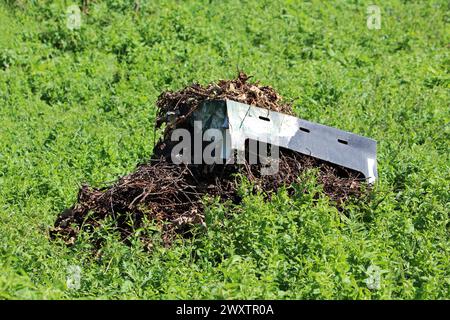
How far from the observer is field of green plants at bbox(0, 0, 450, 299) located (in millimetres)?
6625

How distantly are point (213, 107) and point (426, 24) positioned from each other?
6.51 meters

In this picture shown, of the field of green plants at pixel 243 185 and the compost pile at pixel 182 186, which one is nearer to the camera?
the field of green plants at pixel 243 185

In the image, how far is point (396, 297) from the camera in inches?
252

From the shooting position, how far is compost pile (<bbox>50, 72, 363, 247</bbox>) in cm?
757

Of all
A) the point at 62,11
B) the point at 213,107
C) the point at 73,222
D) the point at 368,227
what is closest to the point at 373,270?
the point at 368,227

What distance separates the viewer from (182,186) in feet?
25.4

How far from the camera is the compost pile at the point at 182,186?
757 cm

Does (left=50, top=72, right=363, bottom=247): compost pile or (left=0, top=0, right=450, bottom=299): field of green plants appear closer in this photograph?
(left=0, top=0, right=450, bottom=299): field of green plants

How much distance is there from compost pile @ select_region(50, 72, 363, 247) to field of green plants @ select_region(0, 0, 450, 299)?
0.21 m

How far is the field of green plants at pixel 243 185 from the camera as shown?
662 cm

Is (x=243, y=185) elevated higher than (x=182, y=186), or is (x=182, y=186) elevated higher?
(x=182, y=186)

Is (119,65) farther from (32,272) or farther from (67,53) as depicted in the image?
(32,272)

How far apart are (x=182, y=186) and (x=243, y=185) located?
1.94ft

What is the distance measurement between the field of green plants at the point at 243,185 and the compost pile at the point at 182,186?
0.21m
